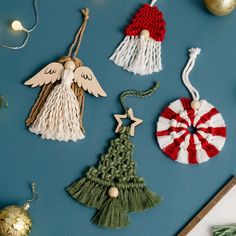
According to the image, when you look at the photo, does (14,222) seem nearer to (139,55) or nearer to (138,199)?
(138,199)

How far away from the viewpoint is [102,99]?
1312 mm

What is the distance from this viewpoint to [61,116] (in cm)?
127

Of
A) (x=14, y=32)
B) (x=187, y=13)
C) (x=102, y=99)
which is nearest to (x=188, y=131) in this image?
(x=102, y=99)

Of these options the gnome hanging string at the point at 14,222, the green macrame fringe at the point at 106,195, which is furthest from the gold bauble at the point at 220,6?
the gnome hanging string at the point at 14,222

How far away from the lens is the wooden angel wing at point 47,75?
4.27 feet

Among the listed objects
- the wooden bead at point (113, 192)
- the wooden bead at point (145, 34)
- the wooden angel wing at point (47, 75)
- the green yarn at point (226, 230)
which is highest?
the wooden bead at point (145, 34)

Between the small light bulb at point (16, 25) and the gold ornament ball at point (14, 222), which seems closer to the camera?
the gold ornament ball at point (14, 222)

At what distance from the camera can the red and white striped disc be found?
125 cm

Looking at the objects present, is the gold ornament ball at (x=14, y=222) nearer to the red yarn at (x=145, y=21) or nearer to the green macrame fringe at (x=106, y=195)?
the green macrame fringe at (x=106, y=195)

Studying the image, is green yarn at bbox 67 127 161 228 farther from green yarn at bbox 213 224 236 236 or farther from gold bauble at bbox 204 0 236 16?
gold bauble at bbox 204 0 236 16

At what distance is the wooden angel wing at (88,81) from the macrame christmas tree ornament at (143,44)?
88 millimetres

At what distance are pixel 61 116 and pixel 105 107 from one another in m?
0.13

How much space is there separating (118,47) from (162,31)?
135 millimetres

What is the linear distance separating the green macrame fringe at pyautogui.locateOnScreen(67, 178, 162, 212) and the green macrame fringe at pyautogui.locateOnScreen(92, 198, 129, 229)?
14mm
